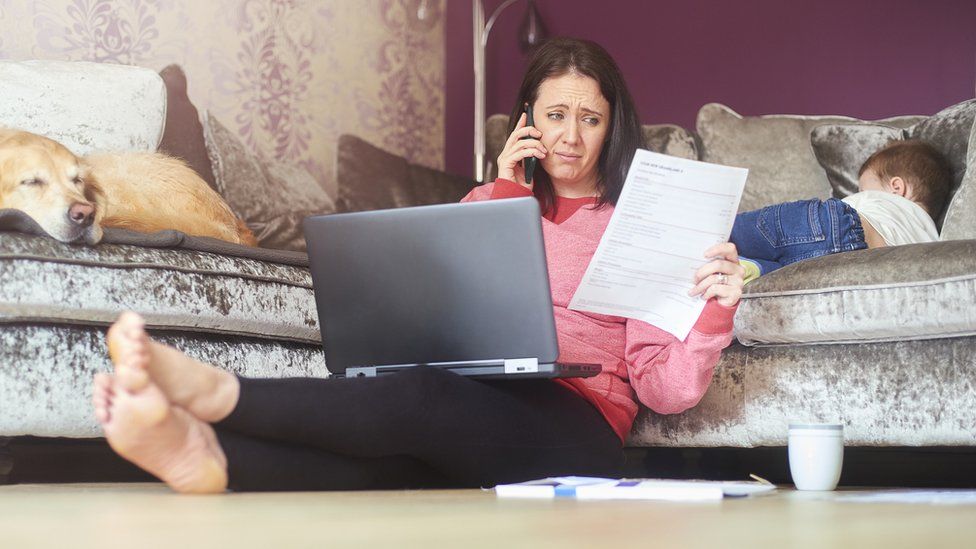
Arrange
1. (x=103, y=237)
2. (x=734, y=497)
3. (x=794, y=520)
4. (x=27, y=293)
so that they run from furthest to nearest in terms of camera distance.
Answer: (x=103, y=237)
(x=27, y=293)
(x=734, y=497)
(x=794, y=520)

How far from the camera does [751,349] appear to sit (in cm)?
199

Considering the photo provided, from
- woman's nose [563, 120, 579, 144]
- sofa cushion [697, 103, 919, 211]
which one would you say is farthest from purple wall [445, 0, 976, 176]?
woman's nose [563, 120, 579, 144]

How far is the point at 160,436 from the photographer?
1.14 metres

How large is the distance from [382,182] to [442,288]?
1890 mm

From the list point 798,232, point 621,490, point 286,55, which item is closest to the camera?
point 621,490

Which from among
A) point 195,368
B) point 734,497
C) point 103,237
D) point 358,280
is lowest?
point 734,497

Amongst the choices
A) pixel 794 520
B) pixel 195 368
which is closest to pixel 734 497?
pixel 794 520

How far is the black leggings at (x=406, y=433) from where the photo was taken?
4.21ft

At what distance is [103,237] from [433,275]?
2.61 feet

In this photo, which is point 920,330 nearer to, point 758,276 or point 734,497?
point 758,276

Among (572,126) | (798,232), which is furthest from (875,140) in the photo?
(572,126)

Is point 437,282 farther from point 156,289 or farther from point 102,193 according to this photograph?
point 102,193

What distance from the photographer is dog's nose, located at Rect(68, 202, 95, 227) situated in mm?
1923

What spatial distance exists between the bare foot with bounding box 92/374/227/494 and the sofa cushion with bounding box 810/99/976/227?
1.91 metres
